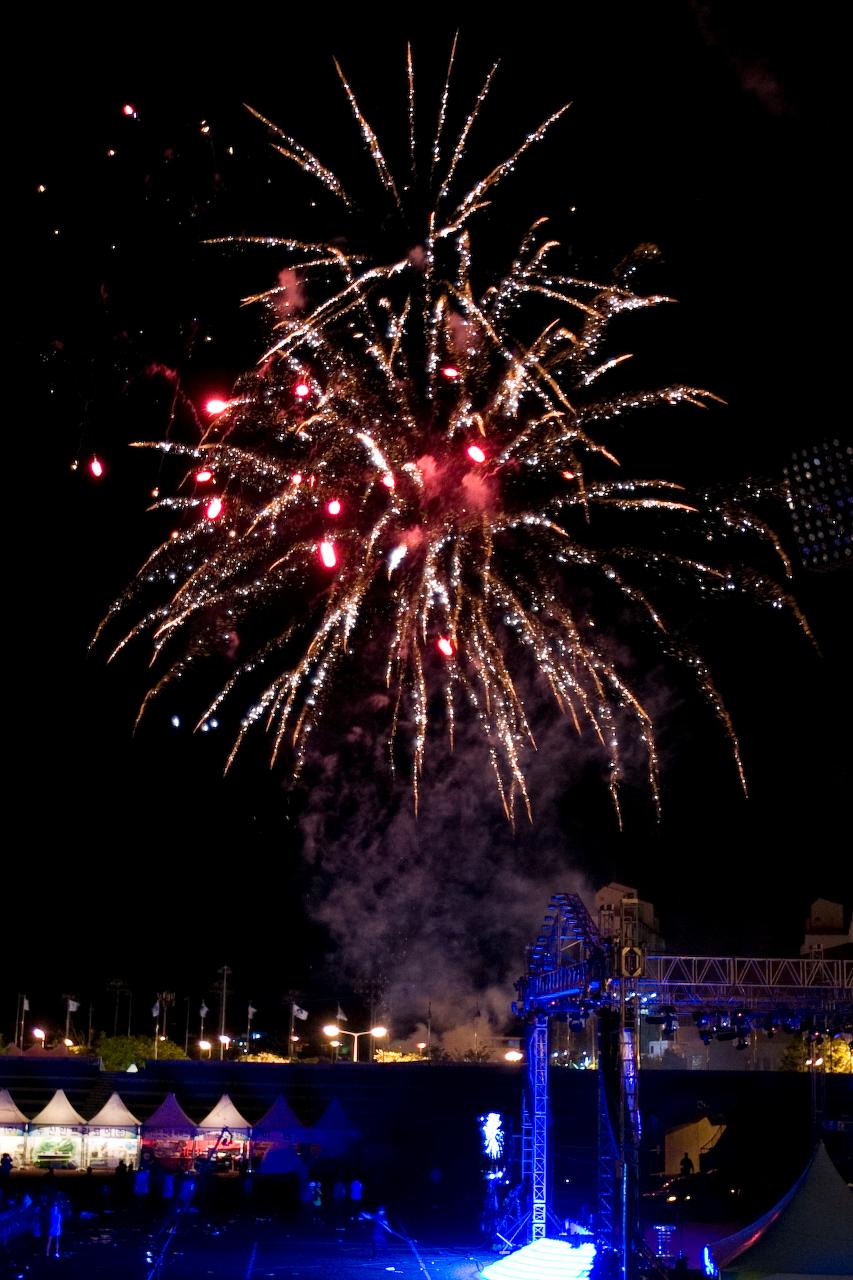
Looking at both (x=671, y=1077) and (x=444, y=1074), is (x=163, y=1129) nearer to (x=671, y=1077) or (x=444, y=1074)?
(x=444, y=1074)

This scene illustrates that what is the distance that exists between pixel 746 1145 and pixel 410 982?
1926 centimetres

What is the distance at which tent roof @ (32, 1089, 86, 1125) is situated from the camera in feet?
83.6

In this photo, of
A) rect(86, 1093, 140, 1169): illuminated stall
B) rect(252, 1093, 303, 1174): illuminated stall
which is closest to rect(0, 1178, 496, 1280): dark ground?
rect(252, 1093, 303, 1174): illuminated stall

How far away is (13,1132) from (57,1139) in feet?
2.80

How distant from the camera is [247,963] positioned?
4138 cm

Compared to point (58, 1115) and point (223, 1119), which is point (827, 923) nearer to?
point (223, 1119)

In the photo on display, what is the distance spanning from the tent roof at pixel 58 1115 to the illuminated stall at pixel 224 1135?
2.36 meters

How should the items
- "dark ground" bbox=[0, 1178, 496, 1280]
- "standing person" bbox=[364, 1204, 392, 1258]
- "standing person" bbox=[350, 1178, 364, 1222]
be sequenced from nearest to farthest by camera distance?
"dark ground" bbox=[0, 1178, 496, 1280] → "standing person" bbox=[364, 1204, 392, 1258] → "standing person" bbox=[350, 1178, 364, 1222]

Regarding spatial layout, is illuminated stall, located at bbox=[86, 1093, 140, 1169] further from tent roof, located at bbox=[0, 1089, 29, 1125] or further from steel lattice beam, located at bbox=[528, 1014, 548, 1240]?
steel lattice beam, located at bbox=[528, 1014, 548, 1240]

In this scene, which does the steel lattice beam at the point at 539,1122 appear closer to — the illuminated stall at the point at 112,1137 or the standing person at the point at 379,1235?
the standing person at the point at 379,1235

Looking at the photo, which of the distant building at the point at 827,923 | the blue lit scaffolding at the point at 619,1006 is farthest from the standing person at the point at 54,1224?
the distant building at the point at 827,923

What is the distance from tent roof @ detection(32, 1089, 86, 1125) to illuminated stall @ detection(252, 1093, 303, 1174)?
351cm

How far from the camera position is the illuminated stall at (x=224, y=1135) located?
25.7 meters

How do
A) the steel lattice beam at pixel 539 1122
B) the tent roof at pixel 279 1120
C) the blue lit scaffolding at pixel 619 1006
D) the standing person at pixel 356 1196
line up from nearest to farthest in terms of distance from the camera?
the blue lit scaffolding at pixel 619 1006 → the steel lattice beam at pixel 539 1122 → the standing person at pixel 356 1196 → the tent roof at pixel 279 1120
